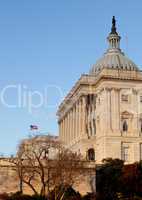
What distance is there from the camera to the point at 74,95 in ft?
341

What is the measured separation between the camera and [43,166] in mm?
65500

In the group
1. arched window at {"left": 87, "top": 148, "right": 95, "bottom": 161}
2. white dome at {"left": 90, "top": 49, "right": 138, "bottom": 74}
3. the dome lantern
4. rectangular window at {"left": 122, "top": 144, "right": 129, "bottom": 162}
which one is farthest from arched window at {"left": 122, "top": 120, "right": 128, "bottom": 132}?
the dome lantern

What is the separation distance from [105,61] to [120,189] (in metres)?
42.5

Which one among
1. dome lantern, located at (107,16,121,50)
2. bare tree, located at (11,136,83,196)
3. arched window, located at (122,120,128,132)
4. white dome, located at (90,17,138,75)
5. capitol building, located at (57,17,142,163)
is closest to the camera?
bare tree, located at (11,136,83,196)

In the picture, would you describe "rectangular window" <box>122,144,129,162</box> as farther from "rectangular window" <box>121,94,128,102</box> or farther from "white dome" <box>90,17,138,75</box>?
"white dome" <box>90,17,138,75</box>

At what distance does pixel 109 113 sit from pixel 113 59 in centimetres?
1803

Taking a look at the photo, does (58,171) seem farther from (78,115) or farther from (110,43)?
(110,43)

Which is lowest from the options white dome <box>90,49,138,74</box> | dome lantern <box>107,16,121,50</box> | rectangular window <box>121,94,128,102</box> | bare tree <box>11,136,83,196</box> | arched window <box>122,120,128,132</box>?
bare tree <box>11,136,83,196</box>

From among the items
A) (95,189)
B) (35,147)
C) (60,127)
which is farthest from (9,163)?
(60,127)

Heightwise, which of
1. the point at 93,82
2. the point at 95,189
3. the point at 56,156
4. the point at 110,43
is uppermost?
the point at 110,43

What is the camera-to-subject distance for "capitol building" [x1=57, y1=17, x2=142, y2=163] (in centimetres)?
8938

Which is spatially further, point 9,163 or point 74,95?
point 74,95

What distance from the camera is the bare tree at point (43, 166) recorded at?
207 feet

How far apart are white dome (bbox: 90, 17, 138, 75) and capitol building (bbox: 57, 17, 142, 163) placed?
0.21 m
